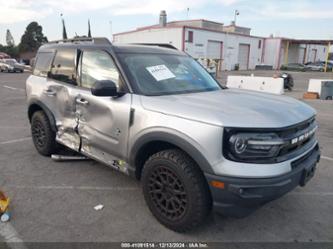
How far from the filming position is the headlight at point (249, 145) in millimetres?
2365

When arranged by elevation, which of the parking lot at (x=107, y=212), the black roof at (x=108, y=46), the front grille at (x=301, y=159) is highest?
the black roof at (x=108, y=46)

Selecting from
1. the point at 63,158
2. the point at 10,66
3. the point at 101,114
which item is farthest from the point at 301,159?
the point at 10,66

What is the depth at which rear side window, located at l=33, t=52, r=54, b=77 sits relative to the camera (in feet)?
15.3

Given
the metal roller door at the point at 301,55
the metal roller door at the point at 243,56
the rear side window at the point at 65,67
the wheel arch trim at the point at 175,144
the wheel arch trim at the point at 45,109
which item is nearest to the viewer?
Answer: the wheel arch trim at the point at 175,144

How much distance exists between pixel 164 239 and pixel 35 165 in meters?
2.72

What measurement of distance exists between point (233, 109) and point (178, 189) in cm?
90

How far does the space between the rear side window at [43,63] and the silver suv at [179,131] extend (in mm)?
485

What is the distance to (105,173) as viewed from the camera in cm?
428

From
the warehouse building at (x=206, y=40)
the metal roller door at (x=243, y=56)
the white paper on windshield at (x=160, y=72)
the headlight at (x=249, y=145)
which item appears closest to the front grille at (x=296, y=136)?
the headlight at (x=249, y=145)

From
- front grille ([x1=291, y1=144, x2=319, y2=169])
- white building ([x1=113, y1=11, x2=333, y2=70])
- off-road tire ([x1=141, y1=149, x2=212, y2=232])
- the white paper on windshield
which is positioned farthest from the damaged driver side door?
white building ([x1=113, y1=11, x2=333, y2=70])

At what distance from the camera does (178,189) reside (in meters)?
2.74

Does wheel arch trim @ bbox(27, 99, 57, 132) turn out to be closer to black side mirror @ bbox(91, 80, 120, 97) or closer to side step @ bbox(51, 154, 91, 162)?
side step @ bbox(51, 154, 91, 162)

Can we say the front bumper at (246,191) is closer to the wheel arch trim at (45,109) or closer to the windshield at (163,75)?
the windshield at (163,75)

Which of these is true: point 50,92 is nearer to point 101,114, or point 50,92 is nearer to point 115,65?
point 101,114
